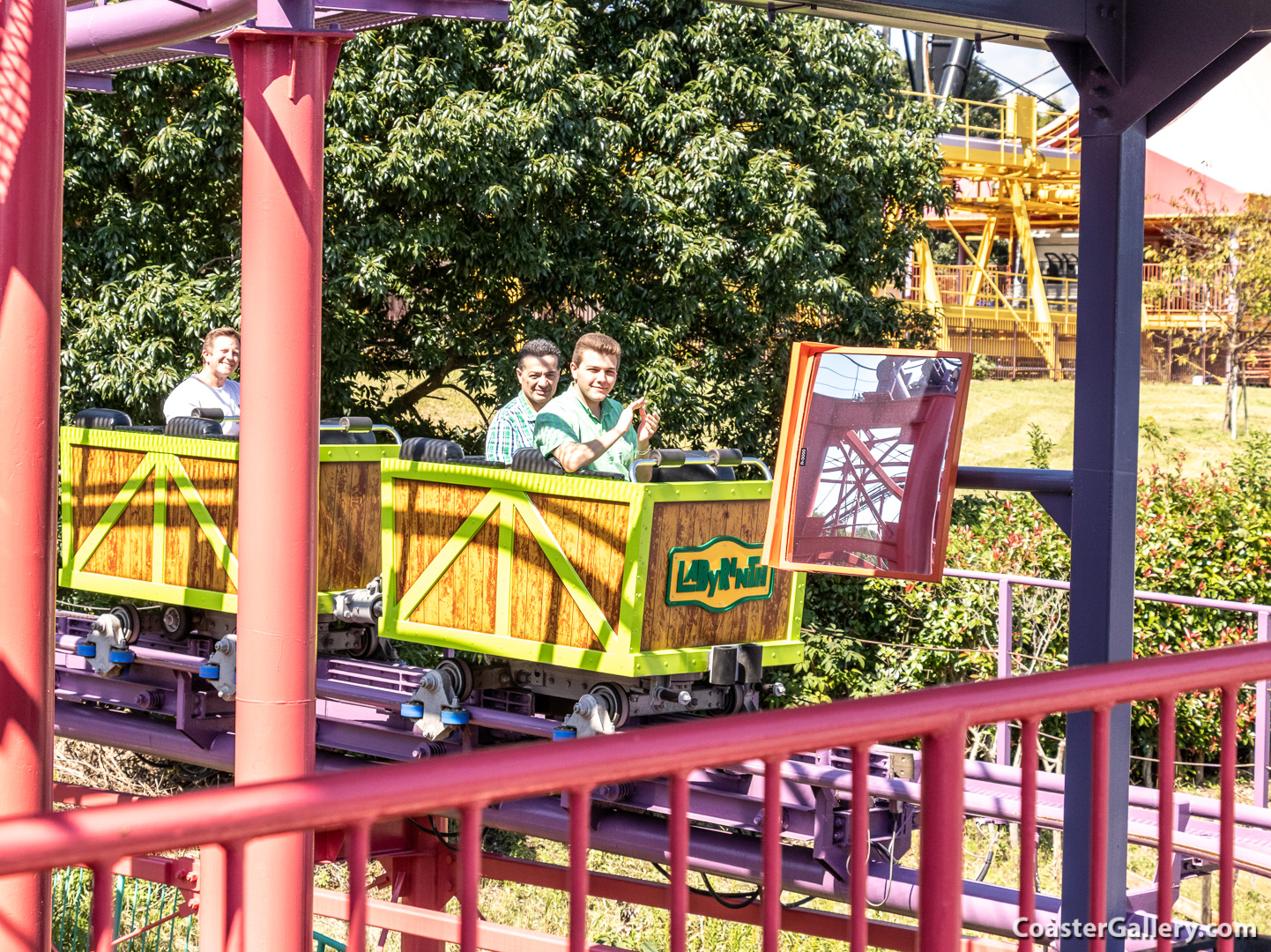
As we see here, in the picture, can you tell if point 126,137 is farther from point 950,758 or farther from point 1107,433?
point 950,758

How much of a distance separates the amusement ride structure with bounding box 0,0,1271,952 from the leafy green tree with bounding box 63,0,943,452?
422cm

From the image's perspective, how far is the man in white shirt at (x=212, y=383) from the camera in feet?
22.2

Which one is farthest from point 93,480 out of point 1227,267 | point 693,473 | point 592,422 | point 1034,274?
point 1034,274

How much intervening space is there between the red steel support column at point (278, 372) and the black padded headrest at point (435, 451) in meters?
1.44

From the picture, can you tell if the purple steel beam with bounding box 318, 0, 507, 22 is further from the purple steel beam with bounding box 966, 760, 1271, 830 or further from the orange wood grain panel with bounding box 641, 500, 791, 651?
the purple steel beam with bounding box 966, 760, 1271, 830

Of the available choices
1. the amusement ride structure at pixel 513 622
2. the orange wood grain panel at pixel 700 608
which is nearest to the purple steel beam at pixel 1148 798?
the amusement ride structure at pixel 513 622

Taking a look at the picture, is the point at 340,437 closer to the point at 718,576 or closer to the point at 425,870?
the point at 425,870

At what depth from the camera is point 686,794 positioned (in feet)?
5.80

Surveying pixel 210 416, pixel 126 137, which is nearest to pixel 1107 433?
pixel 210 416

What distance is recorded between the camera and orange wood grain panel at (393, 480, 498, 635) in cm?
557

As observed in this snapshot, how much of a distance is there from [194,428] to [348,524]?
0.85 metres

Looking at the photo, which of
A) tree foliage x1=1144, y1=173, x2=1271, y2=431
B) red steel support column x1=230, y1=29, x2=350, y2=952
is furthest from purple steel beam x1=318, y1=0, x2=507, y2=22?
tree foliage x1=1144, y1=173, x2=1271, y2=431

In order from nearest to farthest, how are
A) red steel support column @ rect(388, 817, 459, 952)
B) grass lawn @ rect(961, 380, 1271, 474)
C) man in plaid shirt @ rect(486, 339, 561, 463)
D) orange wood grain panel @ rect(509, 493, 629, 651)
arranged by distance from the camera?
orange wood grain panel @ rect(509, 493, 629, 651)
man in plaid shirt @ rect(486, 339, 561, 463)
red steel support column @ rect(388, 817, 459, 952)
grass lawn @ rect(961, 380, 1271, 474)

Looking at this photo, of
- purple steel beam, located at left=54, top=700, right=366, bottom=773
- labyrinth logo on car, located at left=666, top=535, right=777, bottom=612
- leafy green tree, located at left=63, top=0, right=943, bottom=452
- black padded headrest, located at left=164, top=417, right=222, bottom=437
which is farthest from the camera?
leafy green tree, located at left=63, top=0, right=943, bottom=452
